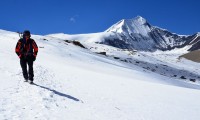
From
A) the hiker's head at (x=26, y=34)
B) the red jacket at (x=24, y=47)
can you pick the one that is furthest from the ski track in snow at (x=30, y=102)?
the hiker's head at (x=26, y=34)

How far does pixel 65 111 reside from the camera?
32.4 feet

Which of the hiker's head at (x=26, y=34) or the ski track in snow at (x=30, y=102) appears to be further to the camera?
the hiker's head at (x=26, y=34)

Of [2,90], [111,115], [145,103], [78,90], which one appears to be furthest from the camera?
[78,90]

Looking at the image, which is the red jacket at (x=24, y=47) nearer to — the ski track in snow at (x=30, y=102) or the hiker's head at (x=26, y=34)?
the hiker's head at (x=26, y=34)

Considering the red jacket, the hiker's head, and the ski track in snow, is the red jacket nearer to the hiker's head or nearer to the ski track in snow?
the hiker's head

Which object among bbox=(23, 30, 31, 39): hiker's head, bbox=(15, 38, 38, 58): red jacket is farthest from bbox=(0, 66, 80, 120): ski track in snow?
bbox=(23, 30, 31, 39): hiker's head

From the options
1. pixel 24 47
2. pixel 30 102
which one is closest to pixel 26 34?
pixel 24 47

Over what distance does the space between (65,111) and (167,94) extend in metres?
8.20

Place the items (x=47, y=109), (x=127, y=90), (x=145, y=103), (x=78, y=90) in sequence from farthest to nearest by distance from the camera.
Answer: (x=127, y=90) < (x=78, y=90) < (x=145, y=103) < (x=47, y=109)

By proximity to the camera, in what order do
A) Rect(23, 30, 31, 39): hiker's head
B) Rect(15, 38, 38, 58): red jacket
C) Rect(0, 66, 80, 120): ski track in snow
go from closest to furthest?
Rect(0, 66, 80, 120): ski track in snow → Rect(23, 30, 31, 39): hiker's head → Rect(15, 38, 38, 58): red jacket

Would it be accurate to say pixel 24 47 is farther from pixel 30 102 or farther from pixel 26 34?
pixel 30 102

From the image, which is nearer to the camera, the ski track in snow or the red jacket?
the ski track in snow

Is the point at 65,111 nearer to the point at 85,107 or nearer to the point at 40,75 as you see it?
the point at 85,107

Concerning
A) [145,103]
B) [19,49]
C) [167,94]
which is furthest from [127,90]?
[19,49]
